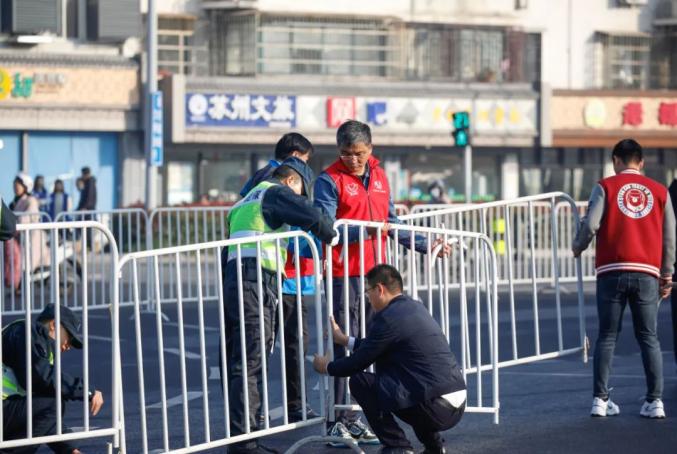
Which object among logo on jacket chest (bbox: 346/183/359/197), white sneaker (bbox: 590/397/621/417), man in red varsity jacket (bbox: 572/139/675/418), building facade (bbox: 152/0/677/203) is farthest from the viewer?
building facade (bbox: 152/0/677/203)

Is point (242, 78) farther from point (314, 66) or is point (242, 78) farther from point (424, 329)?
point (424, 329)

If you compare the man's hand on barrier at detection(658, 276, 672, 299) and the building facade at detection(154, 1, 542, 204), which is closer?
the man's hand on barrier at detection(658, 276, 672, 299)

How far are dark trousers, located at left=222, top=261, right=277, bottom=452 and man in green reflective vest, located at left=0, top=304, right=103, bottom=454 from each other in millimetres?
871

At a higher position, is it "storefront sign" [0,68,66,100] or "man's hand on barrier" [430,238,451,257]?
"storefront sign" [0,68,66,100]

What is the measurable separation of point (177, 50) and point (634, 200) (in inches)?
1097

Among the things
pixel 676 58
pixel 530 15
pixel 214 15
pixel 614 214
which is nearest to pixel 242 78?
pixel 214 15

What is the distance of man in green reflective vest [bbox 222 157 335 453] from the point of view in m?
8.07

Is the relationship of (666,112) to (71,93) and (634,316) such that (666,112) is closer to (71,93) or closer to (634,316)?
(71,93)

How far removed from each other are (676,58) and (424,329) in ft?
115

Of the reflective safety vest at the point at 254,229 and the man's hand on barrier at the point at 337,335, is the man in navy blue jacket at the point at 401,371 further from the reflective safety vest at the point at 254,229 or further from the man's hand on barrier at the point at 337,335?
the reflective safety vest at the point at 254,229

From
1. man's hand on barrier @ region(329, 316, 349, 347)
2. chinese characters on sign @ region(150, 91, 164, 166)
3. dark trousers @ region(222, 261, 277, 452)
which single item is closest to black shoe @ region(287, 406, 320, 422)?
dark trousers @ region(222, 261, 277, 452)

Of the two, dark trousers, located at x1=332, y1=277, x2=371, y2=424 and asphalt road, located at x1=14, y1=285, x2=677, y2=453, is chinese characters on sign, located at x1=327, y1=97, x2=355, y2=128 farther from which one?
dark trousers, located at x1=332, y1=277, x2=371, y2=424

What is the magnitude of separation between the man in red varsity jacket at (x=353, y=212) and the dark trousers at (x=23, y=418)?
1.75 m

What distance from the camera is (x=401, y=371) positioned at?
7.73 metres
